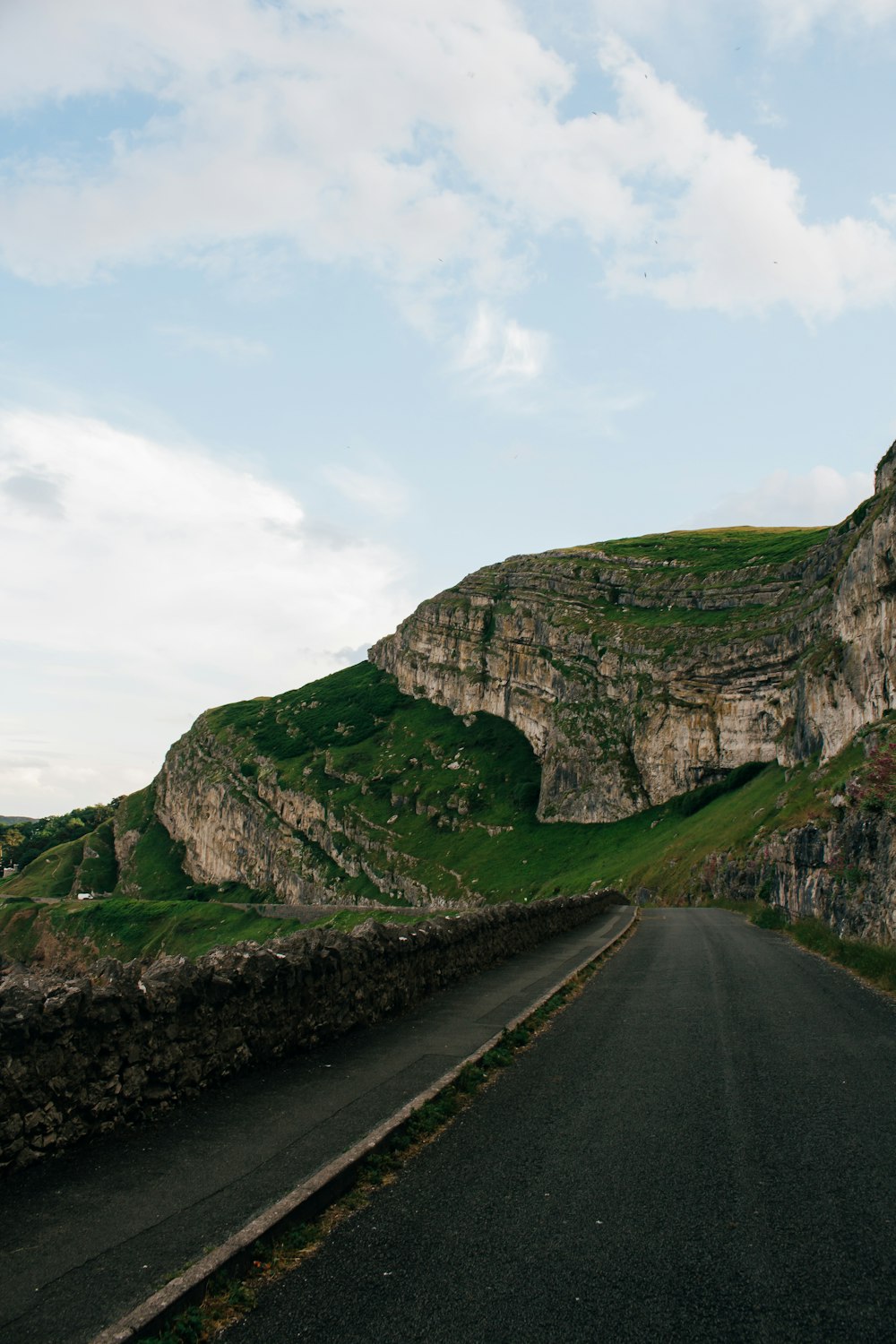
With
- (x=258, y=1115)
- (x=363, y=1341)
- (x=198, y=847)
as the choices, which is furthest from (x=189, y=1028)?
(x=198, y=847)

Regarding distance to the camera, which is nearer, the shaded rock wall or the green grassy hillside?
the shaded rock wall

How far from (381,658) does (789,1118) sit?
182 meters

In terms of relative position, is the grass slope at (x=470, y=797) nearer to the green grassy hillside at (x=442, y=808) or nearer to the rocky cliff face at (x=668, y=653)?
the green grassy hillside at (x=442, y=808)

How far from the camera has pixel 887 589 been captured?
64.5 m

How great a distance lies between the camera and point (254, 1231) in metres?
5.37

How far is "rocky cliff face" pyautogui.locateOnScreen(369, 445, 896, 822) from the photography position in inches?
2943

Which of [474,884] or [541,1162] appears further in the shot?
[474,884]

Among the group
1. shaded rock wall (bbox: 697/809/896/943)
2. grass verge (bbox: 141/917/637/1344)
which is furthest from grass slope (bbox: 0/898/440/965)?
grass verge (bbox: 141/917/637/1344)

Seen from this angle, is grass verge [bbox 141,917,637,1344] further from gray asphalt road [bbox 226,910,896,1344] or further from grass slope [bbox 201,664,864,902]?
grass slope [bbox 201,664,864,902]

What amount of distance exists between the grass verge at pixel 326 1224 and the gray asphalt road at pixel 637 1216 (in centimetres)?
15

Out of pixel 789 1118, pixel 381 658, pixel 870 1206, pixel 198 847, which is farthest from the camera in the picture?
pixel 381 658

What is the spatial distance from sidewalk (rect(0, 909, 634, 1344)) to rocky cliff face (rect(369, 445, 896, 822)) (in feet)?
216

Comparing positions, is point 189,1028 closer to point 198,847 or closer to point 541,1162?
A: point 541,1162

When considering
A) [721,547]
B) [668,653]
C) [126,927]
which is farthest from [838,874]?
[721,547]
